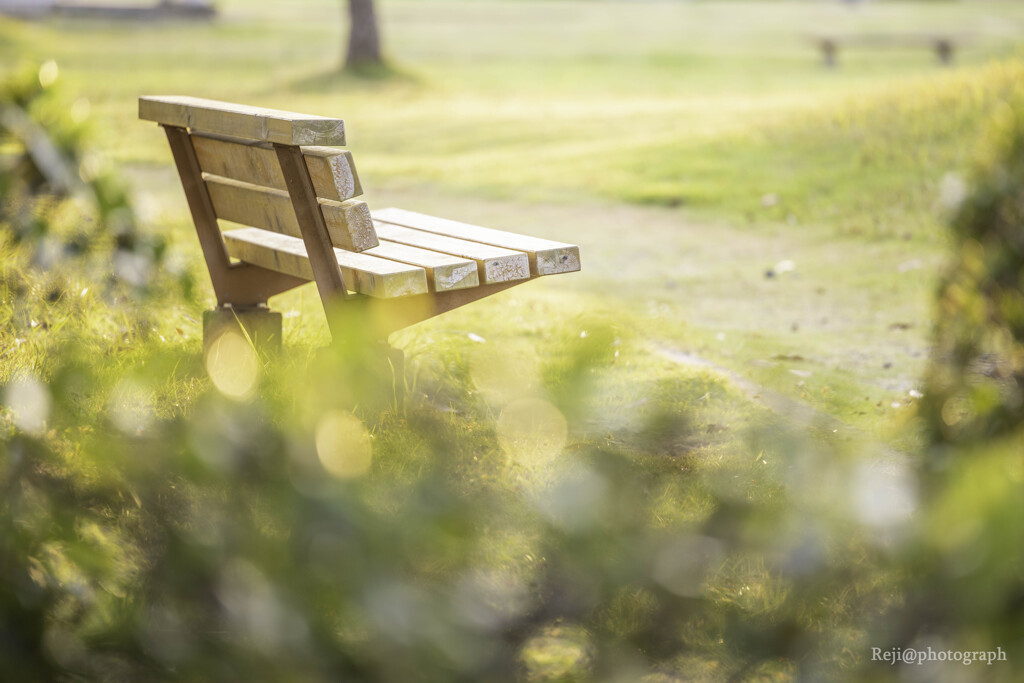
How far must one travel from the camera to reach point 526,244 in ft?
11.7

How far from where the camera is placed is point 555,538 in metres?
0.86

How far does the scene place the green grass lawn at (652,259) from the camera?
0.89 meters

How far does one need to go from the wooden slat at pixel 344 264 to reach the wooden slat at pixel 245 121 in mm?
506

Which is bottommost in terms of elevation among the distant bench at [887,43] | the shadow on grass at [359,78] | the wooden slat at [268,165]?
the distant bench at [887,43]

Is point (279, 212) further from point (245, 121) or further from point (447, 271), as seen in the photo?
point (447, 271)

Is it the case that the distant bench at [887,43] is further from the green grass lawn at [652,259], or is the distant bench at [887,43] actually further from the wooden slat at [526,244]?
the wooden slat at [526,244]

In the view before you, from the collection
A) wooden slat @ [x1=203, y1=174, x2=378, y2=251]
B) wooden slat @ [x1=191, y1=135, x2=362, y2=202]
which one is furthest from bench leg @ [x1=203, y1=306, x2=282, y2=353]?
wooden slat @ [x1=191, y1=135, x2=362, y2=202]

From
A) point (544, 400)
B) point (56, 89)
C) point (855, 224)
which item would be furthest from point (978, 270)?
point (855, 224)

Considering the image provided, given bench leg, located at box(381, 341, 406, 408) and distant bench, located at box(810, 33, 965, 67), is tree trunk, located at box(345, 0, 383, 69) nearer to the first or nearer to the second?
distant bench, located at box(810, 33, 965, 67)

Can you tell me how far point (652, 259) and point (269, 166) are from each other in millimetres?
5172

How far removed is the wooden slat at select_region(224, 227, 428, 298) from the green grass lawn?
11.0 inches

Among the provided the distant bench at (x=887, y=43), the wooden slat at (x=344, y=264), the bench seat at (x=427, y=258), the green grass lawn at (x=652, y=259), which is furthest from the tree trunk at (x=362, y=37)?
the bench seat at (x=427, y=258)

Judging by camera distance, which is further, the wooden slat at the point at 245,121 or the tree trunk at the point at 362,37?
the tree trunk at the point at 362,37

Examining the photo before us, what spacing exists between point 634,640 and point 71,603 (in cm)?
55
